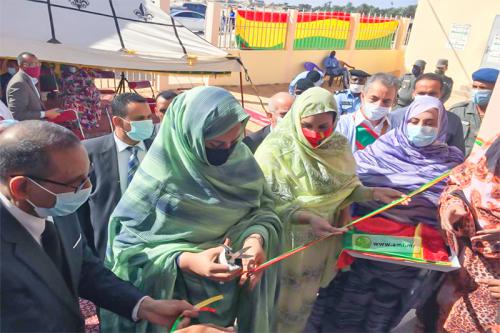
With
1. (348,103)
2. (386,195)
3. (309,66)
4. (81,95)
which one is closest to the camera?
(386,195)

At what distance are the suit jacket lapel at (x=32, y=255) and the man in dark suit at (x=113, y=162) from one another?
85cm

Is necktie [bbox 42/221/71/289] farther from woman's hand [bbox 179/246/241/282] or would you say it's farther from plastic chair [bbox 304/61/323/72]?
plastic chair [bbox 304/61/323/72]

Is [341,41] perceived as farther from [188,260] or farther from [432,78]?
[188,260]

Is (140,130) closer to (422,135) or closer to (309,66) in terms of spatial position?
(422,135)

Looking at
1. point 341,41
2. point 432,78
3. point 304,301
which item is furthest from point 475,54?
point 304,301

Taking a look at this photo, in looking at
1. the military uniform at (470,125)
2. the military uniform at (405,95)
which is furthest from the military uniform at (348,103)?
the military uniform at (470,125)

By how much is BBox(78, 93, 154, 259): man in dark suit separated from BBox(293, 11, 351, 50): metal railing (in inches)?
447

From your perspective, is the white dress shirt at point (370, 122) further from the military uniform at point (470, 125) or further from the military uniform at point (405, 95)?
the military uniform at point (405, 95)

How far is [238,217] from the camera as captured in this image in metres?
1.77

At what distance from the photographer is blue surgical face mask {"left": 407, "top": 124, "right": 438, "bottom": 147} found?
234cm

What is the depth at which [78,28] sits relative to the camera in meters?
5.24

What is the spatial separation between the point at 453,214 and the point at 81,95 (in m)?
6.62

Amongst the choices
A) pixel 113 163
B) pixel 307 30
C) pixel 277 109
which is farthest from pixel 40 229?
pixel 307 30

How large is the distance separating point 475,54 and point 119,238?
1272cm
